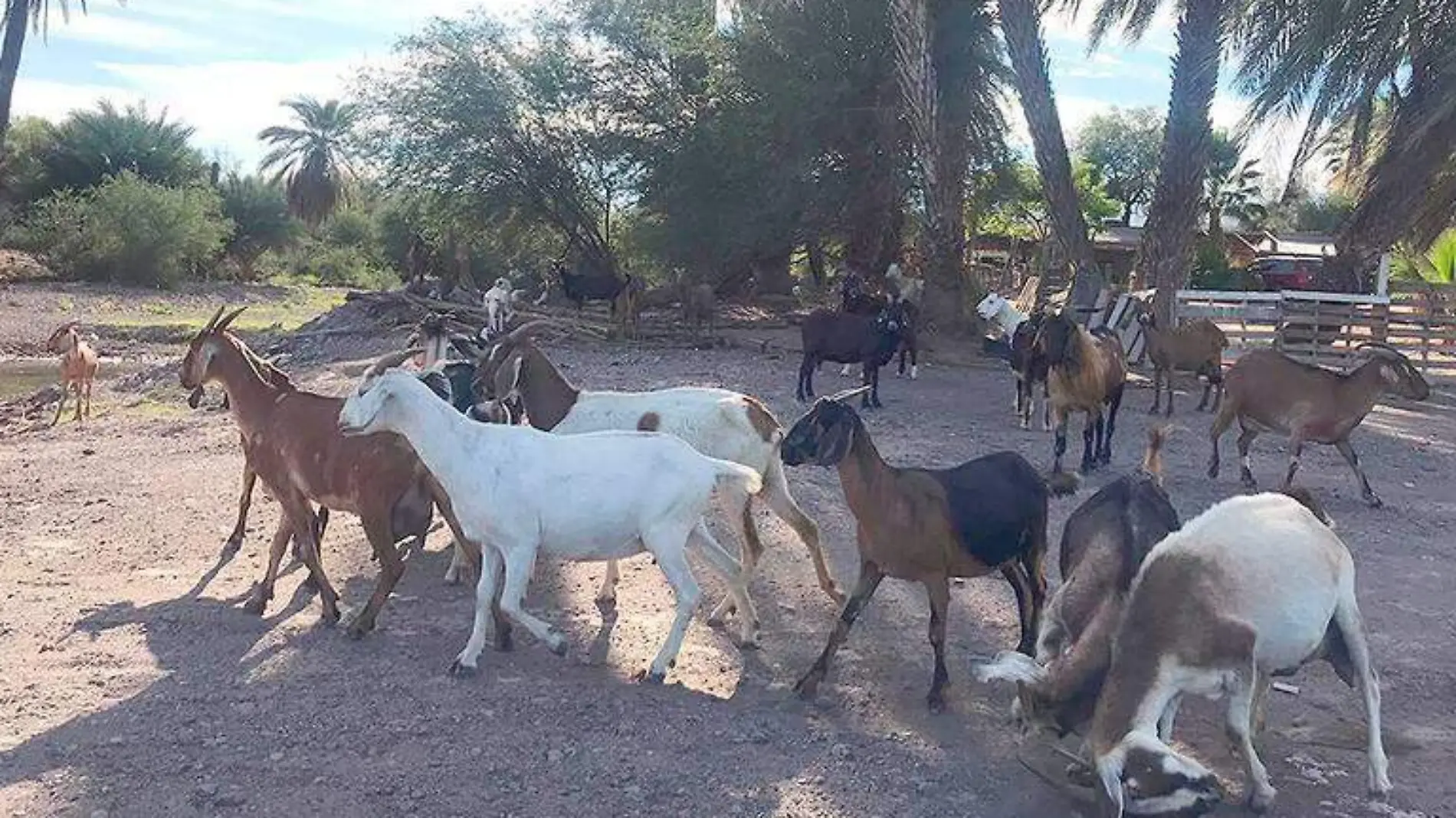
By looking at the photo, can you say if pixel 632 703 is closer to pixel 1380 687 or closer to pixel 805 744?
pixel 805 744

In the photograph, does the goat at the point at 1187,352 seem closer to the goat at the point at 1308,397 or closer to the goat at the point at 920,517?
the goat at the point at 1308,397

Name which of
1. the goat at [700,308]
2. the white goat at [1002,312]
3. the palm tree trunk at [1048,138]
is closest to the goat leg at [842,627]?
the white goat at [1002,312]

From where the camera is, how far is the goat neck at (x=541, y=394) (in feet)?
29.0

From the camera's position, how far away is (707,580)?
8.33 metres

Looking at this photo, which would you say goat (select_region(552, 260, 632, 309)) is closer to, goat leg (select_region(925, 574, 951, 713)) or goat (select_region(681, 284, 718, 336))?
goat (select_region(681, 284, 718, 336))

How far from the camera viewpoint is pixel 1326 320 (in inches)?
904

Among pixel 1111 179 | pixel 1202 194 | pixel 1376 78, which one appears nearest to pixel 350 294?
pixel 1202 194

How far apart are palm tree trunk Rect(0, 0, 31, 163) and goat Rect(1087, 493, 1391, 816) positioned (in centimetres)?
3147

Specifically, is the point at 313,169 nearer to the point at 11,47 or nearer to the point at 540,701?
→ the point at 11,47

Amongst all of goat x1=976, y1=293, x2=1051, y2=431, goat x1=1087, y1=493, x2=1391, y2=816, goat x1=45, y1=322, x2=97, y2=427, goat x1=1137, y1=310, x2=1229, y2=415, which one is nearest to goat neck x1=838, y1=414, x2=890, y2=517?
goat x1=1087, y1=493, x2=1391, y2=816

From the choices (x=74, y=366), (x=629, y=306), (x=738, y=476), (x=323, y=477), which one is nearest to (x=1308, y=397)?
(x=738, y=476)

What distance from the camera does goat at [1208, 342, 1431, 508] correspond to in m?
11.7

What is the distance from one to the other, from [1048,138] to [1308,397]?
11.5 meters

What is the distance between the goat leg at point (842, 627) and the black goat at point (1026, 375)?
8.26m
